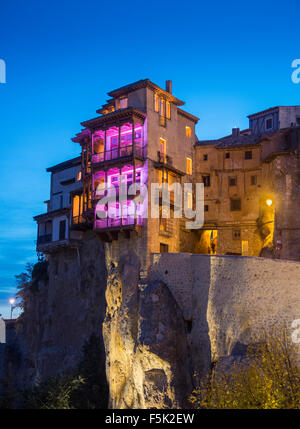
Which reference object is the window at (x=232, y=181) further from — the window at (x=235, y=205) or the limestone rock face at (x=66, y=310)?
the limestone rock face at (x=66, y=310)

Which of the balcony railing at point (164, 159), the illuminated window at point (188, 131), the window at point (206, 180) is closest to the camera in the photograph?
the balcony railing at point (164, 159)

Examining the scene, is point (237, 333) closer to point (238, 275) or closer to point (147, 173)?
point (238, 275)

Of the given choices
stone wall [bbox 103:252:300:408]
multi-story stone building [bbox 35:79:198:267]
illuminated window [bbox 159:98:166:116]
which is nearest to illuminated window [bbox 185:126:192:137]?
multi-story stone building [bbox 35:79:198:267]

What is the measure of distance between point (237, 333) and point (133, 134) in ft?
60.3

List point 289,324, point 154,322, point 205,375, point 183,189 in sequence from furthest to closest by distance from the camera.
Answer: point 183,189 < point 154,322 < point 205,375 < point 289,324

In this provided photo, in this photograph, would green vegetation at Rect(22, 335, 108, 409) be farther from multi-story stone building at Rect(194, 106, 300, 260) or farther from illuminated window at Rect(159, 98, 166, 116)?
illuminated window at Rect(159, 98, 166, 116)

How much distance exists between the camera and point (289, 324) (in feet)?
115

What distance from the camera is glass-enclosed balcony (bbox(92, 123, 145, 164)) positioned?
153 ft

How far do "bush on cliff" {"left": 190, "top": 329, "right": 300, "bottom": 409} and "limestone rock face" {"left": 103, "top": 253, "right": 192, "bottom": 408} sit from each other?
414 cm

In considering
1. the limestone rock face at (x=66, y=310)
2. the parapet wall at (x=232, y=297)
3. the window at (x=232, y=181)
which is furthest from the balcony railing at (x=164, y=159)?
the limestone rock face at (x=66, y=310)

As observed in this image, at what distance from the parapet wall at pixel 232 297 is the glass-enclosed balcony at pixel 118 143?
10680 mm

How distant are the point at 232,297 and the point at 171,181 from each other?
46.8 ft

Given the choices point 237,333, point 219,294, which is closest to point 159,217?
point 219,294

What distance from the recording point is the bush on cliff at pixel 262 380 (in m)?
29.9
